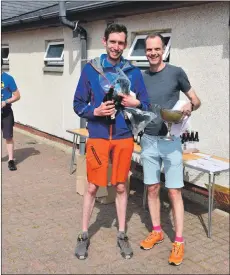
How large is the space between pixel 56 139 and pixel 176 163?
531cm

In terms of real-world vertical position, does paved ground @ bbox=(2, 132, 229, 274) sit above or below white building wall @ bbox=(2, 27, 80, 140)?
below

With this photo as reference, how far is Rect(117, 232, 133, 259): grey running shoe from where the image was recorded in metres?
3.28

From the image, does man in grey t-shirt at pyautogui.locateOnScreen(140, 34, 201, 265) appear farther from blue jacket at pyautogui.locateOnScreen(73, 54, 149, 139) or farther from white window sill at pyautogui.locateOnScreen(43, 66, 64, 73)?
white window sill at pyautogui.locateOnScreen(43, 66, 64, 73)

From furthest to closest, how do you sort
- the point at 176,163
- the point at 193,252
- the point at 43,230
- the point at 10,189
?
1. the point at 10,189
2. the point at 43,230
3. the point at 193,252
4. the point at 176,163

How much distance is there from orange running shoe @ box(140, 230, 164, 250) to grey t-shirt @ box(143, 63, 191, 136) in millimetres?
1183

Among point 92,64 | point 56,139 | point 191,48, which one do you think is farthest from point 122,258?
point 56,139

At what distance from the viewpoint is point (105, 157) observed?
3.12 metres

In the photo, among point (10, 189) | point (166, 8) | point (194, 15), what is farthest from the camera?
Answer: point (10, 189)

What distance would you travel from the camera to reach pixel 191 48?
4578 mm

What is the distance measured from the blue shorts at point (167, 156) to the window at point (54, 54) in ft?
16.4

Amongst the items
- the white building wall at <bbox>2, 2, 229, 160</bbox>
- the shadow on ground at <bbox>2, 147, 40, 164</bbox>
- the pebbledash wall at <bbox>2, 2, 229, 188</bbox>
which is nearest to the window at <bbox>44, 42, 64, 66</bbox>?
the pebbledash wall at <bbox>2, 2, 229, 188</bbox>

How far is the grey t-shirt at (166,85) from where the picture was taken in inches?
120

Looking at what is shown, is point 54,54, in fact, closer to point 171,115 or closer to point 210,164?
point 210,164

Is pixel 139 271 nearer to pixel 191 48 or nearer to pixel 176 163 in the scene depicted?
pixel 176 163
